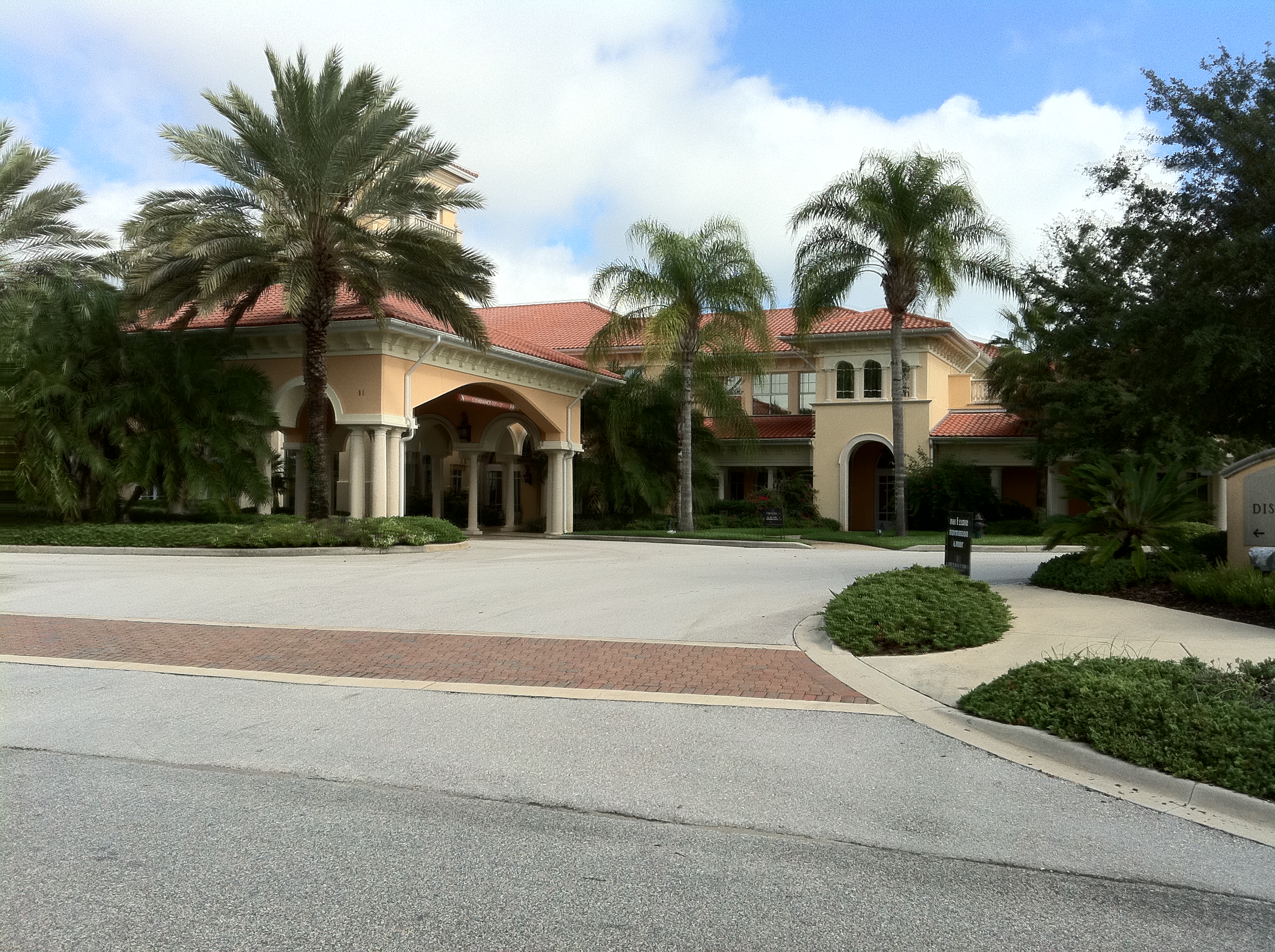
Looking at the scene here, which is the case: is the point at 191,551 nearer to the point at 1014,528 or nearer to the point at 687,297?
the point at 687,297

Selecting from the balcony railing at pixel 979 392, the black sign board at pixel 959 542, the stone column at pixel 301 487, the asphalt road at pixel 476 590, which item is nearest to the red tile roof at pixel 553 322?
the stone column at pixel 301 487

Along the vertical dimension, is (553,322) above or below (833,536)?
above

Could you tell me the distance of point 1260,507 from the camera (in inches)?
473

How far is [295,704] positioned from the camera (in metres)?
7.25

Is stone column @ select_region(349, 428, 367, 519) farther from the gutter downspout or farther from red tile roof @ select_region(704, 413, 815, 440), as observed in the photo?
red tile roof @ select_region(704, 413, 815, 440)

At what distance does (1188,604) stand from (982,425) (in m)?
25.5

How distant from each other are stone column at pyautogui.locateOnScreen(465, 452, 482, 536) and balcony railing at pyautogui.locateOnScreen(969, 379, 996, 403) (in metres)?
19.1

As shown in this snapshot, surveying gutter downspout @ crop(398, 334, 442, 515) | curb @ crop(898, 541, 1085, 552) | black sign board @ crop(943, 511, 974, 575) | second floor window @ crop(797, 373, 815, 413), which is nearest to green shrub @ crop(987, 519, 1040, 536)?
curb @ crop(898, 541, 1085, 552)

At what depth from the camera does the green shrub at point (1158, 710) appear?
534 cm

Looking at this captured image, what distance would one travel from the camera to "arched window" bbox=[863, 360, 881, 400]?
119 ft

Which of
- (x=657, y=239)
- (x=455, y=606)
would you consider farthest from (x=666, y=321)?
(x=455, y=606)

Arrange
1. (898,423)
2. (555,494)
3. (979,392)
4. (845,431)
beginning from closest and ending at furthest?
(898,423) → (555,494) → (845,431) → (979,392)

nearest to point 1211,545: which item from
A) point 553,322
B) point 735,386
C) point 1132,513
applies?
point 1132,513

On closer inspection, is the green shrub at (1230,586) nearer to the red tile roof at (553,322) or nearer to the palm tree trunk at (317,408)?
the palm tree trunk at (317,408)
